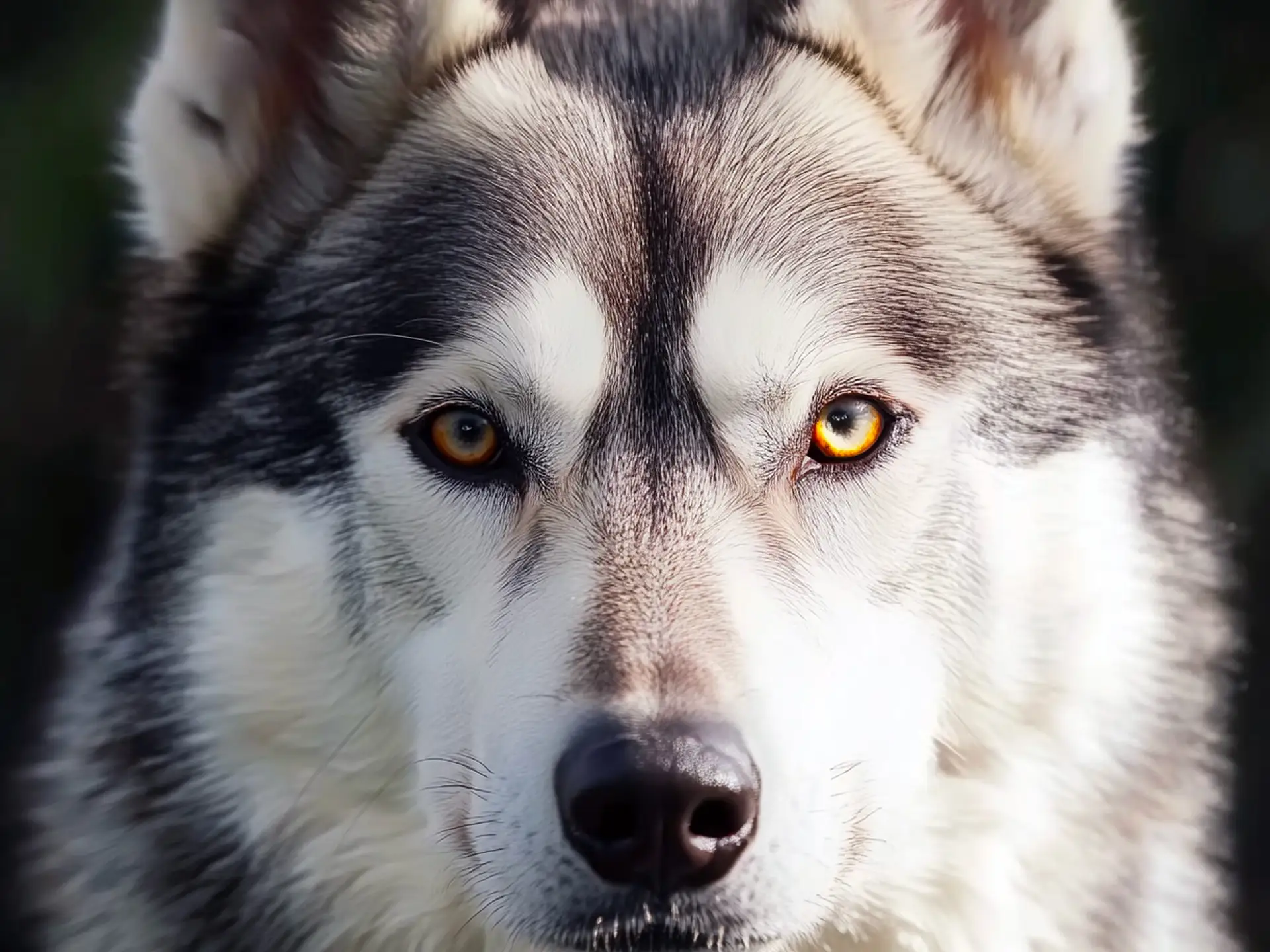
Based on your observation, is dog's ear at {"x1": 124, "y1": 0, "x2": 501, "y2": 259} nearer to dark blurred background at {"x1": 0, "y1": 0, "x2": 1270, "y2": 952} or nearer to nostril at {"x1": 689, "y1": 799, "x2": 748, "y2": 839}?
dark blurred background at {"x1": 0, "y1": 0, "x2": 1270, "y2": 952}

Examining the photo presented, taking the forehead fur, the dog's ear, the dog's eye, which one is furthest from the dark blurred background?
the dog's eye

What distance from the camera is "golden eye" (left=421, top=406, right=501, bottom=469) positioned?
3.89 ft

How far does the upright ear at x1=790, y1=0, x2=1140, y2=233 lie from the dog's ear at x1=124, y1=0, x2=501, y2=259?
384 millimetres

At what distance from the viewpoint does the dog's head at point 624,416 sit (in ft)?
3.58

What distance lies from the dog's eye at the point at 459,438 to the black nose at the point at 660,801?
1.01ft

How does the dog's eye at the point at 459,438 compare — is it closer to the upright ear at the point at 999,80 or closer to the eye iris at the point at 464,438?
the eye iris at the point at 464,438

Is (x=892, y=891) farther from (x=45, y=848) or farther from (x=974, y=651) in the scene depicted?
(x=45, y=848)

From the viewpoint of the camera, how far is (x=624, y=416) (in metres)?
1.16

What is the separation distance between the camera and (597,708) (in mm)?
993

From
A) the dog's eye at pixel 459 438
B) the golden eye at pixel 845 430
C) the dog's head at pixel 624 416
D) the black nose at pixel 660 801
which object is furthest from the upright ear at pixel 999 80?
the black nose at pixel 660 801

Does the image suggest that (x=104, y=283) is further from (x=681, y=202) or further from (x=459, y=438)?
(x=681, y=202)

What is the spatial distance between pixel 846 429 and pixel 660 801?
0.40 m

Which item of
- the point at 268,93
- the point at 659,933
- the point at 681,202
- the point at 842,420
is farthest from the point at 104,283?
the point at 659,933

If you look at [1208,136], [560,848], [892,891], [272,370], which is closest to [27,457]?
[272,370]
